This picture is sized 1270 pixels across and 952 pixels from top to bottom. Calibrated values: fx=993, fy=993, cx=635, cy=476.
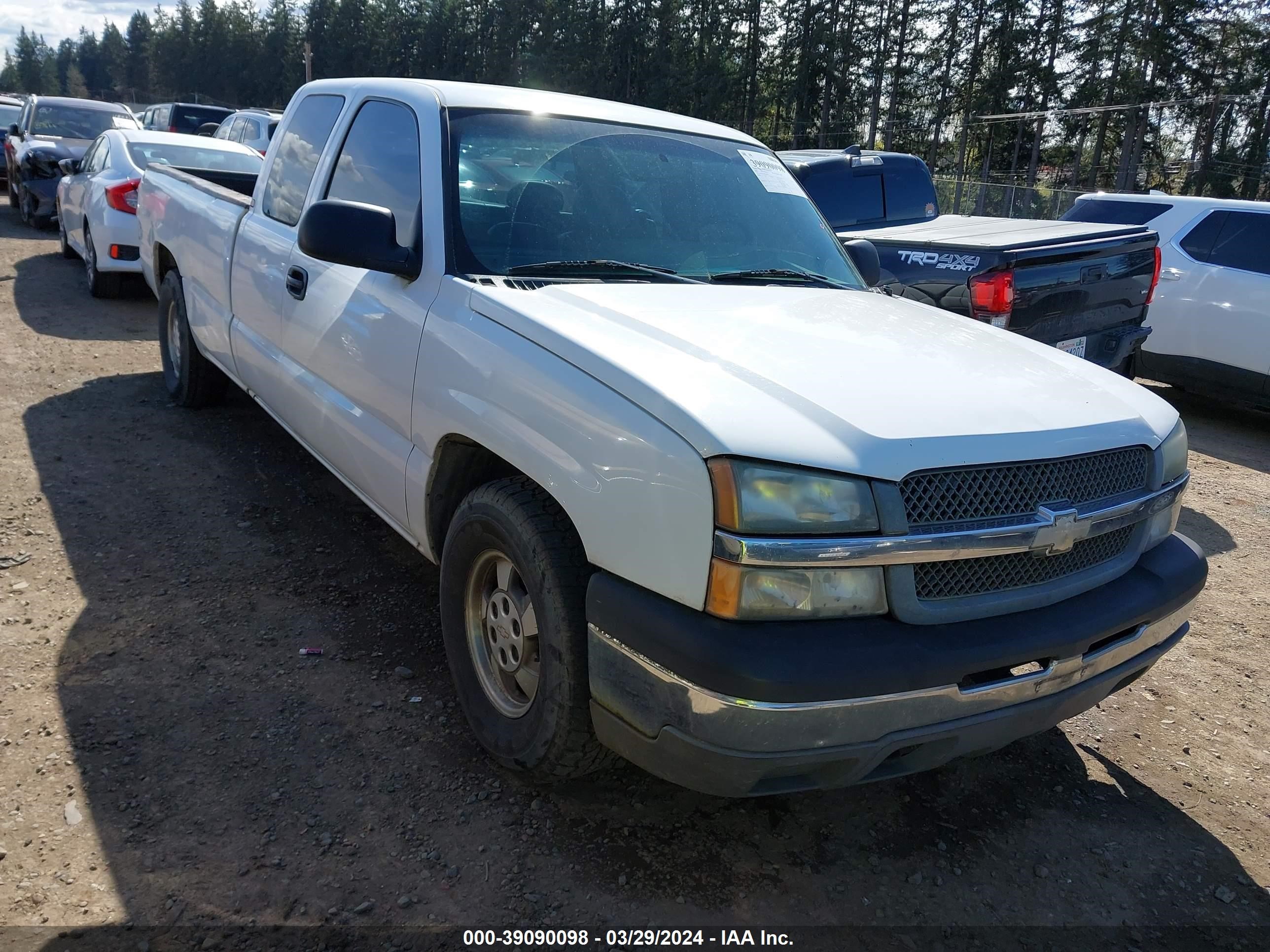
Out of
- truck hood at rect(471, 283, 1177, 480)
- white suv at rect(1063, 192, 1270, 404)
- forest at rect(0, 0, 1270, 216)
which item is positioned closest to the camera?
truck hood at rect(471, 283, 1177, 480)

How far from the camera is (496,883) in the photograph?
2.50m

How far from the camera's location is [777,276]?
3.50 m

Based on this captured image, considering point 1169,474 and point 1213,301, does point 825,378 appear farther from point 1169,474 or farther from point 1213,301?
point 1213,301

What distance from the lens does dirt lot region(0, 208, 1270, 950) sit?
2.43 metres

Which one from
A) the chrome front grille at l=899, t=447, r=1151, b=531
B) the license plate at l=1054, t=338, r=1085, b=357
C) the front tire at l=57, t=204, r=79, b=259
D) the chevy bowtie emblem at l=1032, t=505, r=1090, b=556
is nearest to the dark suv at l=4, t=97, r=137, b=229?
the front tire at l=57, t=204, r=79, b=259

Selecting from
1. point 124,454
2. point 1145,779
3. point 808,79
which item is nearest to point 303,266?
point 124,454

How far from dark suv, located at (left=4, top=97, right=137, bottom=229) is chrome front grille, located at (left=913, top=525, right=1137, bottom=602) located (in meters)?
14.9

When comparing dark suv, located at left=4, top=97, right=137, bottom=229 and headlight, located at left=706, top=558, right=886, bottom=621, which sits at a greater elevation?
dark suv, located at left=4, top=97, right=137, bottom=229

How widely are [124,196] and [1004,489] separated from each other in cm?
923

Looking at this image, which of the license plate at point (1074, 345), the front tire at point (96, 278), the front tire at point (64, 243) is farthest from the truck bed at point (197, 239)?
the front tire at point (64, 243)

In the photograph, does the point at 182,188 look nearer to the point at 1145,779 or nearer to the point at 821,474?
the point at 821,474

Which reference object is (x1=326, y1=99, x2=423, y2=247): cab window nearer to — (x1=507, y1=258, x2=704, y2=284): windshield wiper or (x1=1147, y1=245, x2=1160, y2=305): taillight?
(x1=507, y1=258, x2=704, y2=284): windshield wiper

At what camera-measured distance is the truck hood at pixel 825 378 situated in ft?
7.14

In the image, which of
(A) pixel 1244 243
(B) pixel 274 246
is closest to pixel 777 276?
(B) pixel 274 246
